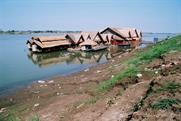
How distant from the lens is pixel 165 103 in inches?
269

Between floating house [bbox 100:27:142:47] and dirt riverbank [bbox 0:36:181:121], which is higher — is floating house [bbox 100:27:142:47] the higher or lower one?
the higher one

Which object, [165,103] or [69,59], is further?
[69,59]

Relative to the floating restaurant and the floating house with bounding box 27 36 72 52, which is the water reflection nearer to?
the floating house with bounding box 27 36 72 52

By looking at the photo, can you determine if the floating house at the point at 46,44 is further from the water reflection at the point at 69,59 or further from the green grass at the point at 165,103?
the green grass at the point at 165,103

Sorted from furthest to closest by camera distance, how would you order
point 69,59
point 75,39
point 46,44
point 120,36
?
point 120,36 → point 75,39 → point 46,44 → point 69,59

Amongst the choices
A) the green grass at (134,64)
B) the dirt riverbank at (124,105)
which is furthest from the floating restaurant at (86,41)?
the dirt riverbank at (124,105)

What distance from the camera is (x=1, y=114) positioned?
38.3ft

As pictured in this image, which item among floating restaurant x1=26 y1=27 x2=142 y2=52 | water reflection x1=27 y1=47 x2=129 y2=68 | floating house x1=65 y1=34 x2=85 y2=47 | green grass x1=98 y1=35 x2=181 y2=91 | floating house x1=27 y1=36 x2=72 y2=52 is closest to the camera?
green grass x1=98 y1=35 x2=181 y2=91

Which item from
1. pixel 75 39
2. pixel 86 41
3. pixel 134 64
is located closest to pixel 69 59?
pixel 86 41

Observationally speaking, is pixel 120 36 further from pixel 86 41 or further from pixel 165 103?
pixel 165 103

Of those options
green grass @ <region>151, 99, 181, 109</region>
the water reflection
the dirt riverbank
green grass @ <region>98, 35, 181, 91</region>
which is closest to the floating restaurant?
the water reflection

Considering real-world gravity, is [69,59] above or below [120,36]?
below

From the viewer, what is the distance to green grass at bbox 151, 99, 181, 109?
6716 millimetres

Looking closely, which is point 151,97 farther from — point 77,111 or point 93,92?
point 93,92
